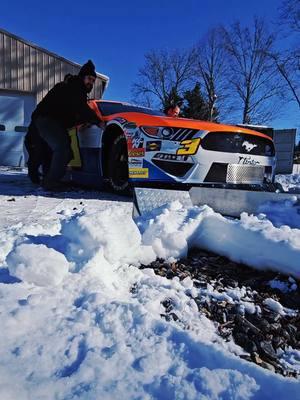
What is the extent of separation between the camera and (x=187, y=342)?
118cm

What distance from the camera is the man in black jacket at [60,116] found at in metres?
4.44

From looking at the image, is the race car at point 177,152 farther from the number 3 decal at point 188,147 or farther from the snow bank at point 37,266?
the snow bank at point 37,266

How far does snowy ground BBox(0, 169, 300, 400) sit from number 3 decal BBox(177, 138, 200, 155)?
1.26 metres

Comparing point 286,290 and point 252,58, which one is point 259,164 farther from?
point 252,58

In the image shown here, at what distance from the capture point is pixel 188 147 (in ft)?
11.6

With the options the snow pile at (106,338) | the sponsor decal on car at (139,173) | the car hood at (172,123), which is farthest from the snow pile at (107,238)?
the car hood at (172,123)

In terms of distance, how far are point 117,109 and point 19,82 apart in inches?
240

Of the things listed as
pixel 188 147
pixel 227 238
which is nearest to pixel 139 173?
pixel 188 147

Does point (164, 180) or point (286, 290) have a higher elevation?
point (164, 180)

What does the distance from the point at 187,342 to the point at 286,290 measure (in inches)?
26.5

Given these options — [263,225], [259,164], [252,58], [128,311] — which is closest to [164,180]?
[259,164]

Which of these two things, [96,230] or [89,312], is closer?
[89,312]

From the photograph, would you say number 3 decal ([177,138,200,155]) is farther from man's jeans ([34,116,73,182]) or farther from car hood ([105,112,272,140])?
man's jeans ([34,116,73,182])

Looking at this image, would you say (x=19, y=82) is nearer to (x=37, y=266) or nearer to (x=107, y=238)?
(x=107, y=238)
